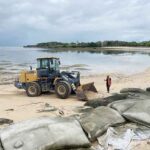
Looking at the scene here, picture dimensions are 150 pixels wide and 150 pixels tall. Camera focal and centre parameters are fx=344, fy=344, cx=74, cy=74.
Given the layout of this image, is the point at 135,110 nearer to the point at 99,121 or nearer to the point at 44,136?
the point at 99,121

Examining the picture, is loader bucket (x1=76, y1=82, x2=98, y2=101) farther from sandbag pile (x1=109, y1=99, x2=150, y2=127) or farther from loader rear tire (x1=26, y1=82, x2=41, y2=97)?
→ sandbag pile (x1=109, y1=99, x2=150, y2=127)

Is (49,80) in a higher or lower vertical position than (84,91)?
higher

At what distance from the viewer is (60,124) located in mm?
→ 8742

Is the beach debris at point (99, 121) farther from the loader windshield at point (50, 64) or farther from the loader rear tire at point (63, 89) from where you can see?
the loader windshield at point (50, 64)

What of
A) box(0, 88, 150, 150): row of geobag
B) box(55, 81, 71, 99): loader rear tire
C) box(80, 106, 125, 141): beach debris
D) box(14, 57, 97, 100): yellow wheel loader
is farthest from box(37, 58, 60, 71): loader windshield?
box(0, 88, 150, 150): row of geobag

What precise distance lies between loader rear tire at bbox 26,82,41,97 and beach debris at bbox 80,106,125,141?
850cm

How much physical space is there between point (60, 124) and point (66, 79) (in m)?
9.16

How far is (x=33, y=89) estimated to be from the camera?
61.6ft

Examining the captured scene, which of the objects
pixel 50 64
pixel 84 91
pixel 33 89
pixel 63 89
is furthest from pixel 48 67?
pixel 84 91

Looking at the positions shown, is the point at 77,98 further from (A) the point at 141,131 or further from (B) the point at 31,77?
(A) the point at 141,131

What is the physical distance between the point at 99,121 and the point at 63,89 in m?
8.11

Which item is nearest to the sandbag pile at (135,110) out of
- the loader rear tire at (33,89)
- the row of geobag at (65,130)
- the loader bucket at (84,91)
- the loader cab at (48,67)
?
the row of geobag at (65,130)

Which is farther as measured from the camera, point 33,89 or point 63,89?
point 33,89

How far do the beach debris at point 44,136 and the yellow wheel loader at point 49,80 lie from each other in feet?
28.9
